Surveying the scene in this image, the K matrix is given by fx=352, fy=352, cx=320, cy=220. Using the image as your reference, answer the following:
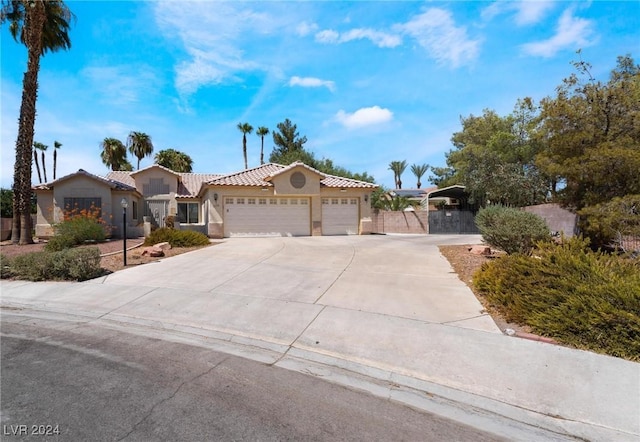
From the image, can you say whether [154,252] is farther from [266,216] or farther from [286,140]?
[286,140]

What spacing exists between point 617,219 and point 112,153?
43.6 meters

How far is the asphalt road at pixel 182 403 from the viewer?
3.19 metres

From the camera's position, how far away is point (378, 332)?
18.5 ft

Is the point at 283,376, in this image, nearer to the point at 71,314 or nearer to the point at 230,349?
the point at 230,349

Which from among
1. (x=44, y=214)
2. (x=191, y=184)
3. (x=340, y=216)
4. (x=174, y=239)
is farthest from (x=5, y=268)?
(x=191, y=184)

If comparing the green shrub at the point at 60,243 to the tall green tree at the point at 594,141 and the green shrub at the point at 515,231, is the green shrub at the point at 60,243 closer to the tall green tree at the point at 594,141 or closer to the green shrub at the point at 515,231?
the green shrub at the point at 515,231

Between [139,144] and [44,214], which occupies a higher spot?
[139,144]

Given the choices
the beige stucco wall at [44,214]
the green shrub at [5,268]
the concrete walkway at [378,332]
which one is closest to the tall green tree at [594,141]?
the concrete walkway at [378,332]

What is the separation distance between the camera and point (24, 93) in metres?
17.6

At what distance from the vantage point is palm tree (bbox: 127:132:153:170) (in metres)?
39.9

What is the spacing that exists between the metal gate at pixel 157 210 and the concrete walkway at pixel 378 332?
16279 mm

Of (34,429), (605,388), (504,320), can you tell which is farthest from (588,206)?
(34,429)

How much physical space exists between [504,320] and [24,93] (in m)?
22.8

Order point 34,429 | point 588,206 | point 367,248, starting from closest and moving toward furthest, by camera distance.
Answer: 1. point 34,429
2. point 588,206
3. point 367,248
